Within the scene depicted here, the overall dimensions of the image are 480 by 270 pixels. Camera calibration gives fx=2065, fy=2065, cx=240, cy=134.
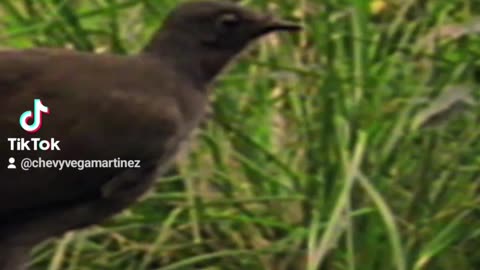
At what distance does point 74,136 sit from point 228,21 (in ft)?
1.12

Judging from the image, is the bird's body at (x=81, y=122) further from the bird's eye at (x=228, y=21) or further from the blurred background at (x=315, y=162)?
the blurred background at (x=315, y=162)

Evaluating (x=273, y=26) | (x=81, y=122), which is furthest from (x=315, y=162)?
(x=81, y=122)

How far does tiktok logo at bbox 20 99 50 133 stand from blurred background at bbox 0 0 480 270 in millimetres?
381

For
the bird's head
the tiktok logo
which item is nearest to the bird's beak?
the bird's head

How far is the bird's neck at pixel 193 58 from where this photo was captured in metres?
3.51

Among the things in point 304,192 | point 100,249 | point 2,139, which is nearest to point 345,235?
point 304,192

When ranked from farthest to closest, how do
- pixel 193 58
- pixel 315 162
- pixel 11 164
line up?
pixel 315 162, pixel 193 58, pixel 11 164

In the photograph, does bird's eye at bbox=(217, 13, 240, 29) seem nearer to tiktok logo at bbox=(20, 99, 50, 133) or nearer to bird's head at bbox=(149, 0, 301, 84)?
bird's head at bbox=(149, 0, 301, 84)

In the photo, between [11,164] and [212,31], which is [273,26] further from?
[11,164]

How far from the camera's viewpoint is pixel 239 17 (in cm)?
352

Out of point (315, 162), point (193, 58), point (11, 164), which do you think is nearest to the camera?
point (11, 164)

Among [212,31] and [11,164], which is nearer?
[11,164]

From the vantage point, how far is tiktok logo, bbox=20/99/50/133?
11.0 feet

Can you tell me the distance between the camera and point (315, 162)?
12.6 feet
